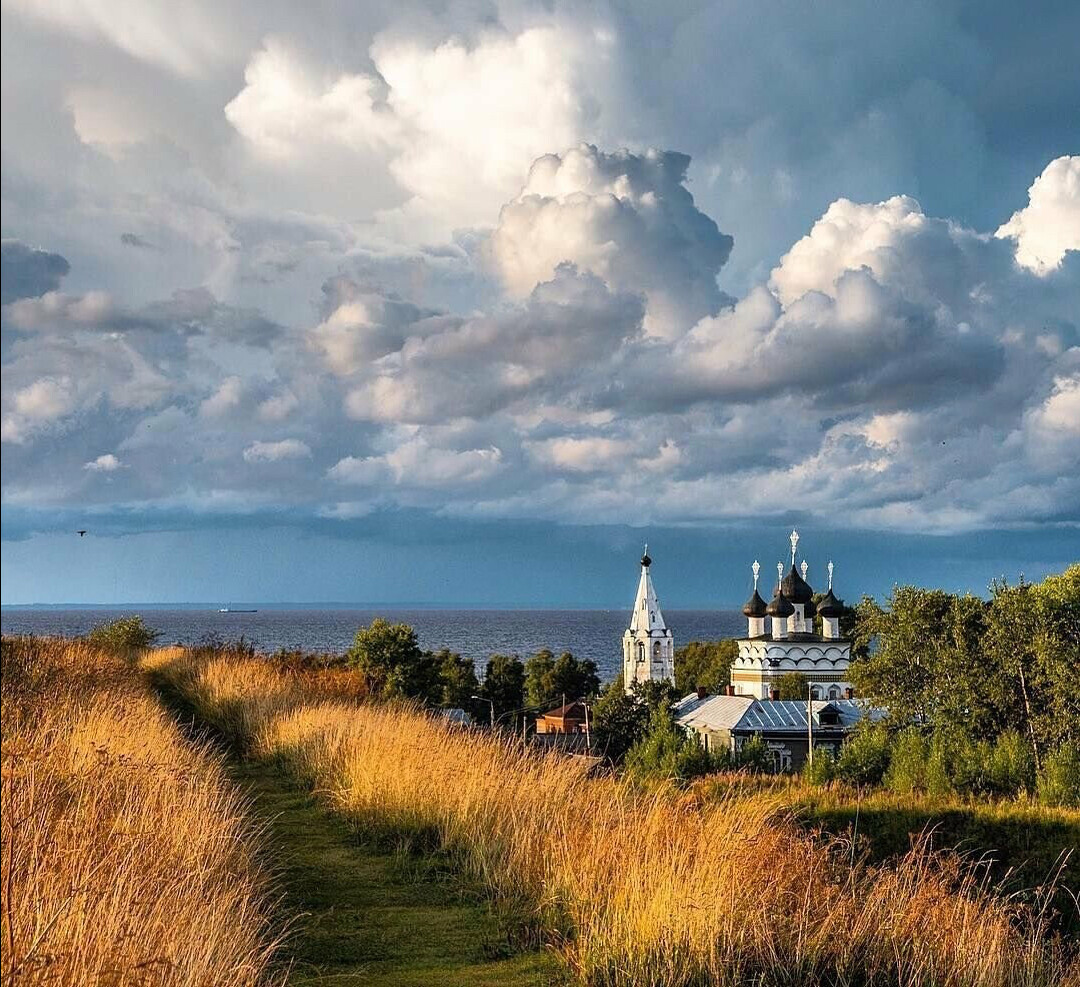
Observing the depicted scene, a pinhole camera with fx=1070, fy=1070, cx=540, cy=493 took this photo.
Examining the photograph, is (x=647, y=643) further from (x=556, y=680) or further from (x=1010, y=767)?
(x=1010, y=767)

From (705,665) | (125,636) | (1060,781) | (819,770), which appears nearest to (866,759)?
(819,770)

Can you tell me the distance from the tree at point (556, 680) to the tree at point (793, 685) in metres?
15.1

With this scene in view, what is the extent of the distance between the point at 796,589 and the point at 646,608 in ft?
43.2

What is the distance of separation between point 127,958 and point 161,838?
2119 mm

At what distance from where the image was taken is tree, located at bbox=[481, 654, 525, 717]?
2793 inches

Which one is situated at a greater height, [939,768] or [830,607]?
[830,607]

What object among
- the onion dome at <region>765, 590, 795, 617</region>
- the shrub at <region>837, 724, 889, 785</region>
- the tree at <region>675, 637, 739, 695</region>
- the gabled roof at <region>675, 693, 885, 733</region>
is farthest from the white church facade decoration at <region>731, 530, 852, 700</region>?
the shrub at <region>837, 724, 889, 785</region>

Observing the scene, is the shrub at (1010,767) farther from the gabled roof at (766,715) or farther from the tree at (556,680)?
the tree at (556,680)

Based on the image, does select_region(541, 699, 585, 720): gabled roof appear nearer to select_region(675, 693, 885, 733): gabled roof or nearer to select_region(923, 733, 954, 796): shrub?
select_region(675, 693, 885, 733): gabled roof

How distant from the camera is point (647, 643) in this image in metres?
79.2

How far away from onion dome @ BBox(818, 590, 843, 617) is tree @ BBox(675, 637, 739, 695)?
976 centimetres

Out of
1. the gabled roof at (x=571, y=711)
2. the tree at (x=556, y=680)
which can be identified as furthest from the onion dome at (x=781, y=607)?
the tree at (x=556, y=680)

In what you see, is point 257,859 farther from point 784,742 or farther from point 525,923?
point 784,742

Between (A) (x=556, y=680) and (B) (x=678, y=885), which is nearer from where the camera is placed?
(B) (x=678, y=885)
